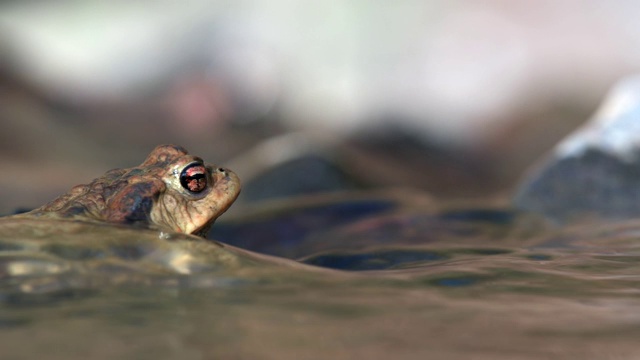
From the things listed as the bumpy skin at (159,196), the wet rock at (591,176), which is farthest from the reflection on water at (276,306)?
the wet rock at (591,176)

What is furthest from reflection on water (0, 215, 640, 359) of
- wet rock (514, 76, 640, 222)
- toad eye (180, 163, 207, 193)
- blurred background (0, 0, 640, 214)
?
blurred background (0, 0, 640, 214)

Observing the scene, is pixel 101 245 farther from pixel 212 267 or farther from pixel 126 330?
pixel 126 330

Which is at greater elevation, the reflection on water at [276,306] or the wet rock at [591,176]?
the wet rock at [591,176]

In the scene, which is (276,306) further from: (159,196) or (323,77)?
(323,77)

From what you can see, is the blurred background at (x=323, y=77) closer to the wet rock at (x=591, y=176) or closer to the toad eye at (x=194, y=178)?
the wet rock at (x=591, y=176)

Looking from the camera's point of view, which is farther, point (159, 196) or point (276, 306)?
point (159, 196)

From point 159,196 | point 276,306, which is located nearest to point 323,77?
point 159,196
